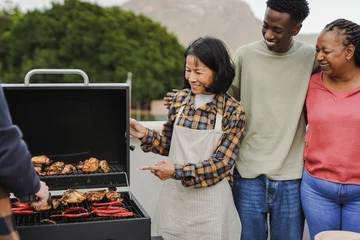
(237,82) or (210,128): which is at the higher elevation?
(237,82)

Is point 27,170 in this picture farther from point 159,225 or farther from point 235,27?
point 235,27

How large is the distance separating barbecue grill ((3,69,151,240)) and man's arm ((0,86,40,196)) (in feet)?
2.34

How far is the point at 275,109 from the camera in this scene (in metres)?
2.70

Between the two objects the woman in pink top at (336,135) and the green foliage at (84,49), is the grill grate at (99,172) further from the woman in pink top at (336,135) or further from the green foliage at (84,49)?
the green foliage at (84,49)

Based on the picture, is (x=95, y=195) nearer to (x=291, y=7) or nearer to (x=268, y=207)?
(x=268, y=207)

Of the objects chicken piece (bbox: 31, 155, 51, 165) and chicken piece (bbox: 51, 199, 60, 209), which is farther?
chicken piece (bbox: 31, 155, 51, 165)

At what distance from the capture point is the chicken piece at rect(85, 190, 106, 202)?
2588 millimetres

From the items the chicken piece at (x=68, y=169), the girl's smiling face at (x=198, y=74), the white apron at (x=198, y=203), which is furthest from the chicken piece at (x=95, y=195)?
the girl's smiling face at (x=198, y=74)

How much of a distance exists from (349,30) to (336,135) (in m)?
0.50

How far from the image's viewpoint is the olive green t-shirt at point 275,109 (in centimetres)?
269

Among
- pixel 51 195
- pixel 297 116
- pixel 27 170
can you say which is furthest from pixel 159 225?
pixel 27 170

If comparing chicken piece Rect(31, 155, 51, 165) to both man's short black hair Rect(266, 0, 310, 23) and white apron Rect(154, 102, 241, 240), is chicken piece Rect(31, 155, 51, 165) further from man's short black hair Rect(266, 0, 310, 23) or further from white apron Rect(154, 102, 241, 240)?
man's short black hair Rect(266, 0, 310, 23)

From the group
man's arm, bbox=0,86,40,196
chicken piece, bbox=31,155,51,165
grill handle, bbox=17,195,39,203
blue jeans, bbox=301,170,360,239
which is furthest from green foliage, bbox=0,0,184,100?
man's arm, bbox=0,86,40,196

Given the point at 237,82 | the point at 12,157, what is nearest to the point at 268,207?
the point at 237,82
